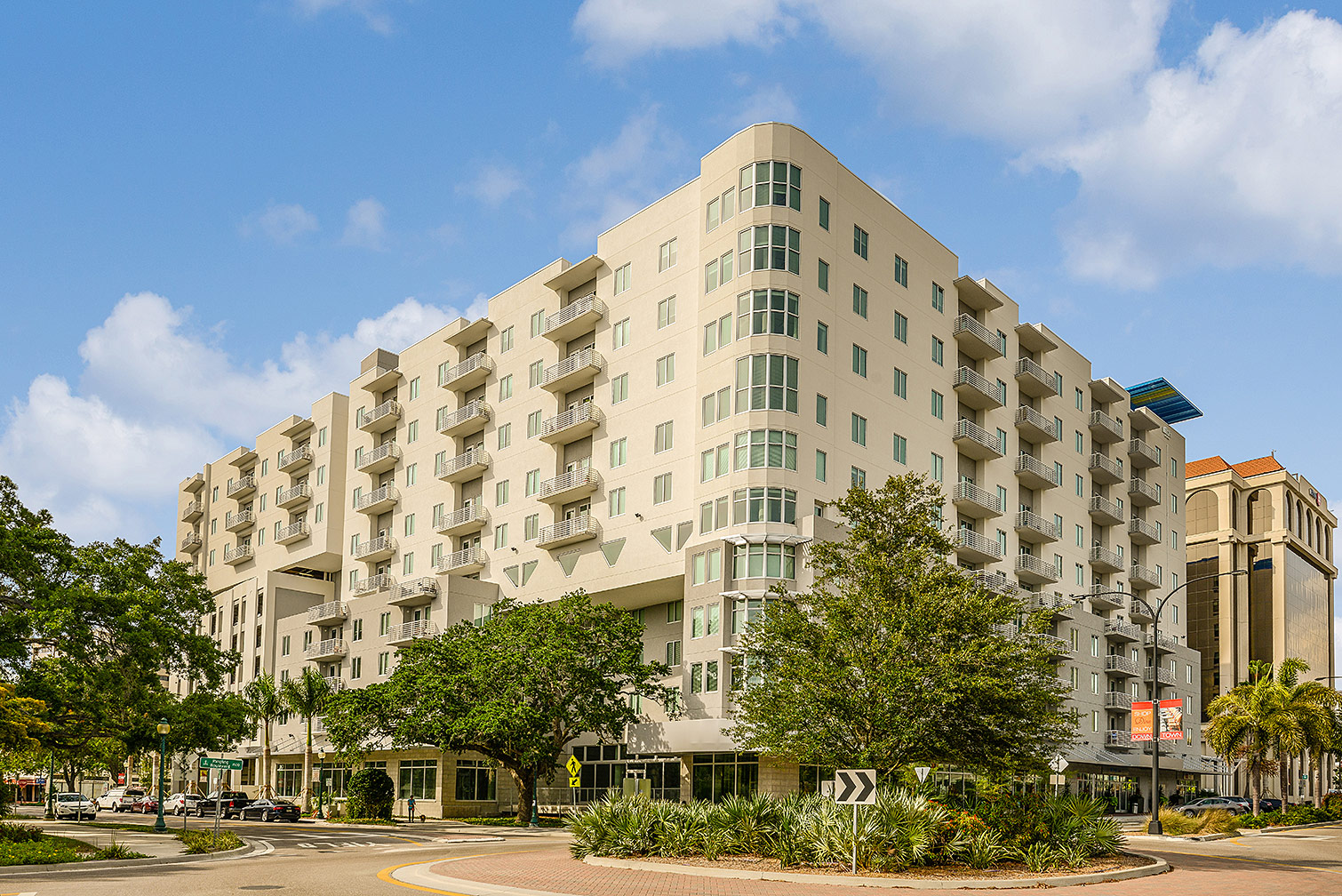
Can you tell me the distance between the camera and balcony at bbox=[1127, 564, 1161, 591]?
8700cm

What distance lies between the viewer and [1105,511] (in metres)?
83.6

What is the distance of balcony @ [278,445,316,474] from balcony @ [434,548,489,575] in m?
25.2

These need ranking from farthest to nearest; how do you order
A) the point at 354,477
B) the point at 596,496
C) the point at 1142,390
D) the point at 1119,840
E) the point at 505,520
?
the point at 1142,390 < the point at 354,477 < the point at 505,520 < the point at 596,496 < the point at 1119,840

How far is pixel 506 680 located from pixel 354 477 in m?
37.8

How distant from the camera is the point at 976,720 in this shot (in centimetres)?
3058

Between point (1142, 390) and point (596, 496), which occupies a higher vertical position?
point (1142, 390)

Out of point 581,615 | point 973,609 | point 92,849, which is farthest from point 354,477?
point 973,609

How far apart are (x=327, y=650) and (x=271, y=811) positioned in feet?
71.2

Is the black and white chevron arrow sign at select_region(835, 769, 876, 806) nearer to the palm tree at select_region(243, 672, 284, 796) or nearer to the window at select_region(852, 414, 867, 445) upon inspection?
the window at select_region(852, 414, 867, 445)

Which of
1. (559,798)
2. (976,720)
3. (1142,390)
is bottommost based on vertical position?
(559,798)

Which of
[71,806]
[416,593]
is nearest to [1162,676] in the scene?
[416,593]

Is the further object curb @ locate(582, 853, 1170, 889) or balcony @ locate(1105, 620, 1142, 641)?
balcony @ locate(1105, 620, 1142, 641)

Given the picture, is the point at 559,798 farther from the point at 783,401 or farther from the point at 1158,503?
the point at 1158,503

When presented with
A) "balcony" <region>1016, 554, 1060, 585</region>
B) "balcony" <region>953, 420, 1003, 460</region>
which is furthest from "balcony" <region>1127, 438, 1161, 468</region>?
"balcony" <region>953, 420, 1003, 460</region>
